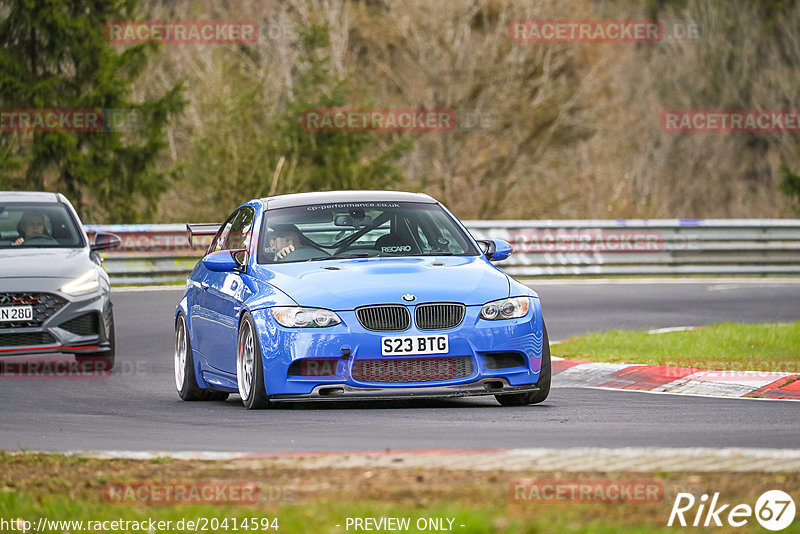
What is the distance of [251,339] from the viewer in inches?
406

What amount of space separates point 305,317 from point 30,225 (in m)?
6.21

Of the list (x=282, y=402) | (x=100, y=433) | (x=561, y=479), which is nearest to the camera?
(x=561, y=479)

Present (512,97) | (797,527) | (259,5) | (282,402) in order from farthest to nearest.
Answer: (259,5)
(512,97)
(282,402)
(797,527)

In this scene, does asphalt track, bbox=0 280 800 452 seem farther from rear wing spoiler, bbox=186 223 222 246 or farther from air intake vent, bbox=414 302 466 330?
rear wing spoiler, bbox=186 223 222 246

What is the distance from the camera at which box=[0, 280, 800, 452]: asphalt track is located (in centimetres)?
826

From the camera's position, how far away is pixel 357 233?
11188mm

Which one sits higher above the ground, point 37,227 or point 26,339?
point 37,227

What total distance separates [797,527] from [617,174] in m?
38.6

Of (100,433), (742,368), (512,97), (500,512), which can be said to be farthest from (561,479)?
(512,97)

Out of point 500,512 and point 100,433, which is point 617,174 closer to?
point 100,433

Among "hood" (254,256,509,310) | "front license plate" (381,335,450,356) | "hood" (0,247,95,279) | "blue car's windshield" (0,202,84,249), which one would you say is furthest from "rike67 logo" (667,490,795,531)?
"blue car's windshield" (0,202,84,249)

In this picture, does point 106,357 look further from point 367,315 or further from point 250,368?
point 367,315

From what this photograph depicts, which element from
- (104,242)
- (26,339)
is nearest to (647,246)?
(104,242)

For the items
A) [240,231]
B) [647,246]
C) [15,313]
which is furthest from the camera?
[647,246]
